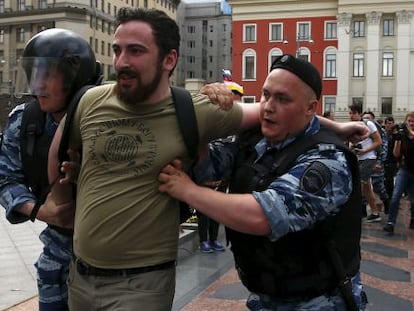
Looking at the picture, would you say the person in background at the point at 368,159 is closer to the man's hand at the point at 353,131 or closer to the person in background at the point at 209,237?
the person in background at the point at 209,237

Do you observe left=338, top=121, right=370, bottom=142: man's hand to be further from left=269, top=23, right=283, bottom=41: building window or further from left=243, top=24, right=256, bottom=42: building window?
left=243, top=24, right=256, bottom=42: building window

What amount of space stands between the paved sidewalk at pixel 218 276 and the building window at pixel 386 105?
151 ft

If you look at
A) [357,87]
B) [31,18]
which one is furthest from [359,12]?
[31,18]

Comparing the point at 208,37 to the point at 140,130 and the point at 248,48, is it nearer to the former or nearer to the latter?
the point at 248,48

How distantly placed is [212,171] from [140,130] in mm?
399

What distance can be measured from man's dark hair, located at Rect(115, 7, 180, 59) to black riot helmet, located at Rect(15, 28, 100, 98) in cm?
50

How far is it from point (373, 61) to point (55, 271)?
52.3 meters

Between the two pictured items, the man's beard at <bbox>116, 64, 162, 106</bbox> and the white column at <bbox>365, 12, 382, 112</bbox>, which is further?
the white column at <bbox>365, 12, 382, 112</bbox>

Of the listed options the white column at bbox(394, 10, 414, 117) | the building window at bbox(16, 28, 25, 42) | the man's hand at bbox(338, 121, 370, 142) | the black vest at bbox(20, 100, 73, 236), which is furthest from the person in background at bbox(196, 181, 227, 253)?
the building window at bbox(16, 28, 25, 42)

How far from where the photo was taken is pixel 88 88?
2434 millimetres

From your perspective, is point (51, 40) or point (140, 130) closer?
point (140, 130)

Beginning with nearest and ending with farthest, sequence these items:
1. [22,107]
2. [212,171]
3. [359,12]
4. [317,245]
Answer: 1. [317,245]
2. [212,171]
3. [22,107]
4. [359,12]

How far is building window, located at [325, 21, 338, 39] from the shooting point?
53.5 meters

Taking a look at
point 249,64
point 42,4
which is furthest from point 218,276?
point 42,4
